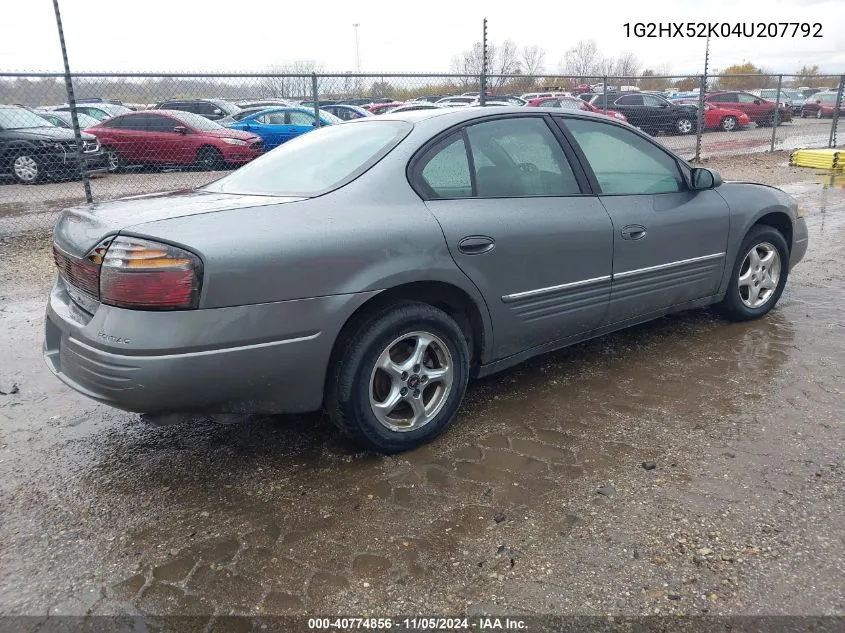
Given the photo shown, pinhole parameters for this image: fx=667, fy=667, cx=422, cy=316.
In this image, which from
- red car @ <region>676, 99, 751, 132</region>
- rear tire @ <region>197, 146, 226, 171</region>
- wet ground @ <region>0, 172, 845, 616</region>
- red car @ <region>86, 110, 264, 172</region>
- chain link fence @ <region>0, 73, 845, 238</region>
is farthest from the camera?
red car @ <region>676, 99, 751, 132</region>

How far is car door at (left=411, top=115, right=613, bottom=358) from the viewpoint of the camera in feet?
10.3

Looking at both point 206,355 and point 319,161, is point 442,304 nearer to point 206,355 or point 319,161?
point 319,161

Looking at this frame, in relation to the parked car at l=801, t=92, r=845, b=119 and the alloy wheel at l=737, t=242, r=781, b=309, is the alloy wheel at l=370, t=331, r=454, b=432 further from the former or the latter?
the parked car at l=801, t=92, r=845, b=119

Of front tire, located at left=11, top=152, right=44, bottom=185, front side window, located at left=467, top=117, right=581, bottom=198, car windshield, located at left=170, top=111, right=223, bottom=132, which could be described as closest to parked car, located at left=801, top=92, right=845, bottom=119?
car windshield, located at left=170, top=111, right=223, bottom=132

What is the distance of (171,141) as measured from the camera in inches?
522

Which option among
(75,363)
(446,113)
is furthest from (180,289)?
(446,113)

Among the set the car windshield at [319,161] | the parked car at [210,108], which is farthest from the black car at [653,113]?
the car windshield at [319,161]

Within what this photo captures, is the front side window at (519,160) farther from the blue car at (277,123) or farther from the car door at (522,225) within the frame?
A: the blue car at (277,123)

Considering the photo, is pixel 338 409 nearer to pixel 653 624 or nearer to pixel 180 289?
pixel 180 289

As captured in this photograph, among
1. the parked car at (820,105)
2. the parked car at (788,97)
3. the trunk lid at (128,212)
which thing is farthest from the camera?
the parked car at (820,105)

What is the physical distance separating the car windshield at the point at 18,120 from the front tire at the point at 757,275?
39.2 ft

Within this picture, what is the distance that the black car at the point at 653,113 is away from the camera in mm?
20469

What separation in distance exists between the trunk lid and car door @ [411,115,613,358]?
0.78 meters

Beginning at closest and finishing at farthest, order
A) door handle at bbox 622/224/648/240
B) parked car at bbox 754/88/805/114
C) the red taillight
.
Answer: the red taillight
door handle at bbox 622/224/648/240
parked car at bbox 754/88/805/114
